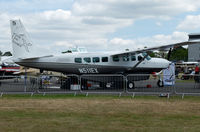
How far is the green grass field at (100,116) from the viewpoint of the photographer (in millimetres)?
8234

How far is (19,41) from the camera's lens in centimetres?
2236

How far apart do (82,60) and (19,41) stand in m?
4.56

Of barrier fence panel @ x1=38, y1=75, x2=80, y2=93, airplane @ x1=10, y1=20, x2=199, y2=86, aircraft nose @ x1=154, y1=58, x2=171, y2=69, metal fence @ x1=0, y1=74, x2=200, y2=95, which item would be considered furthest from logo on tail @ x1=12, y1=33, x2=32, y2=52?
aircraft nose @ x1=154, y1=58, x2=171, y2=69

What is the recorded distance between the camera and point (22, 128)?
811 centimetres

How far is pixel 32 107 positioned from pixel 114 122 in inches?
170

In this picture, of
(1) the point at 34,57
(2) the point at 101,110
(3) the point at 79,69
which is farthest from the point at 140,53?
(2) the point at 101,110

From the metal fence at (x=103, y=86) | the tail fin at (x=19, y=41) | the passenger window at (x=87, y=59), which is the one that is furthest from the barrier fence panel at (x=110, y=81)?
the tail fin at (x=19, y=41)

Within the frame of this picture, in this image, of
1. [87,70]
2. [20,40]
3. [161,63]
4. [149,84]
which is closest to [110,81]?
[149,84]

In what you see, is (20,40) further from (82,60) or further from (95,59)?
(95,59)

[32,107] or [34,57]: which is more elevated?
[34,57]

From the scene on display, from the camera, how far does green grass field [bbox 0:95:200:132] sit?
324 inches

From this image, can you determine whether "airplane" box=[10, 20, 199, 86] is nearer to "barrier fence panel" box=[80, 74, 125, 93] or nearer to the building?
"barrier fence panel" box=[80, 74, 125, 93]

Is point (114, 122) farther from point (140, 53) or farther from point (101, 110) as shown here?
point (140, 53)

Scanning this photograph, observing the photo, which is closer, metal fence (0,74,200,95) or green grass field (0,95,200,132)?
green grass field (0,95,200,132)
